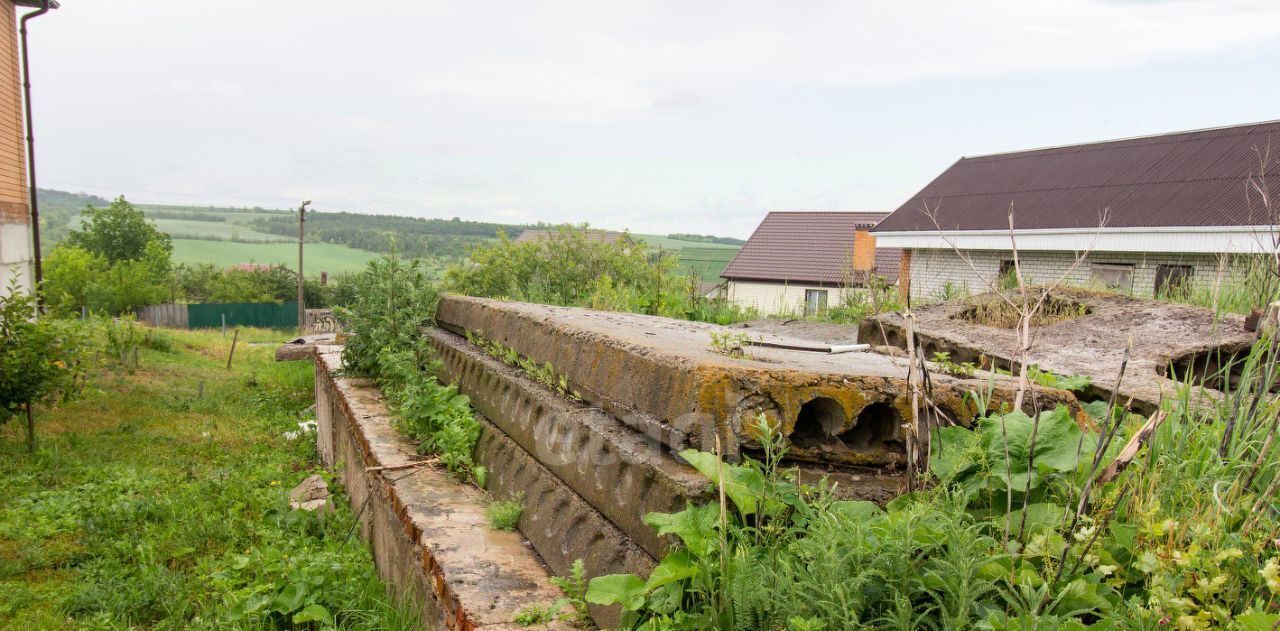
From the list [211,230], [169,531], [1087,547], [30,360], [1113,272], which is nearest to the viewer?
[1087,547]

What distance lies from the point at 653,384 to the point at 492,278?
62.6 ft

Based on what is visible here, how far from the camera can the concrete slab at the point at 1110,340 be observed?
3.47m

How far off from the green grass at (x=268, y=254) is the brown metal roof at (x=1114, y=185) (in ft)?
184

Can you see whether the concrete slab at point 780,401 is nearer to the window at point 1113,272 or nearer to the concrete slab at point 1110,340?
the concrete slab at point 1110,340

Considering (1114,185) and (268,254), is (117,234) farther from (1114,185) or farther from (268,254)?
(1114,185)

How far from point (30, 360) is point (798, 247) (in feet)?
94.4

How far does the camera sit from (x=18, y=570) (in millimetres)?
4320

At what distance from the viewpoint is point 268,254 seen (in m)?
75.4

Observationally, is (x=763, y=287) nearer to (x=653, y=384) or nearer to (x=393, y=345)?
(x=393, y=345)

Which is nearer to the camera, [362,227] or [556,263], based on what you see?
[556,263]

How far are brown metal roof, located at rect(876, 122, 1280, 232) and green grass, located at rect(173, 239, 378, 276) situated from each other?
5596cm

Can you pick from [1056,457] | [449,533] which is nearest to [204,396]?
[449,533]

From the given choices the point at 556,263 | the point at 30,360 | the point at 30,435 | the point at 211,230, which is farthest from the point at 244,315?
the point at 211,230

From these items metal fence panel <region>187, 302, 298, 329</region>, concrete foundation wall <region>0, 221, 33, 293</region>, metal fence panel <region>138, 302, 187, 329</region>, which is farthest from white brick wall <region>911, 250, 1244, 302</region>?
metal fence panel <region>138, 302, 187, 329</region>
